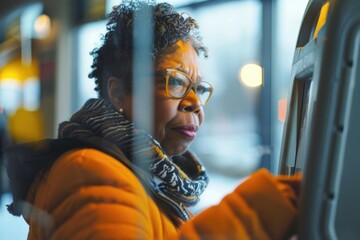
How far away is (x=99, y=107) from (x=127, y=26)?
0.19m

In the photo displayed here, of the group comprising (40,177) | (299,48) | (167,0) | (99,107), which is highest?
(167,0)

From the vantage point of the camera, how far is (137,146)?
93cm

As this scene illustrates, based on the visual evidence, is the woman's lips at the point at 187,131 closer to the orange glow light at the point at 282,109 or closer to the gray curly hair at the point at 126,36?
the gray curly hair at the point at 126,36

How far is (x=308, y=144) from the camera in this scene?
72 cm

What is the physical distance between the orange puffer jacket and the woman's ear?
165mm

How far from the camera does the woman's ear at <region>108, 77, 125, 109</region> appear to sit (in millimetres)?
987

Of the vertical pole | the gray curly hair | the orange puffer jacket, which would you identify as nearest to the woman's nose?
the gray curly hair

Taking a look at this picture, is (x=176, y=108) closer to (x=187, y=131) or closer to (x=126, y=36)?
(x=187, y=131)

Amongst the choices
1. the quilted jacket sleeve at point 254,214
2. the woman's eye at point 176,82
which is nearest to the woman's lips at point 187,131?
the woman's eye at point 176,82

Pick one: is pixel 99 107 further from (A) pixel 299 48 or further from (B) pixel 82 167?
(A) pixel 299 48

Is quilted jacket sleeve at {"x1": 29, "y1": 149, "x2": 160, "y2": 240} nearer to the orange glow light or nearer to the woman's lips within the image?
the woman's lips

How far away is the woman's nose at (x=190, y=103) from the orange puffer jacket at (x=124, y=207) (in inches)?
9.4

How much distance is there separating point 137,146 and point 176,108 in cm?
15

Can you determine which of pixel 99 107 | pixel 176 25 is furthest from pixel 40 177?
pixel 176 25
